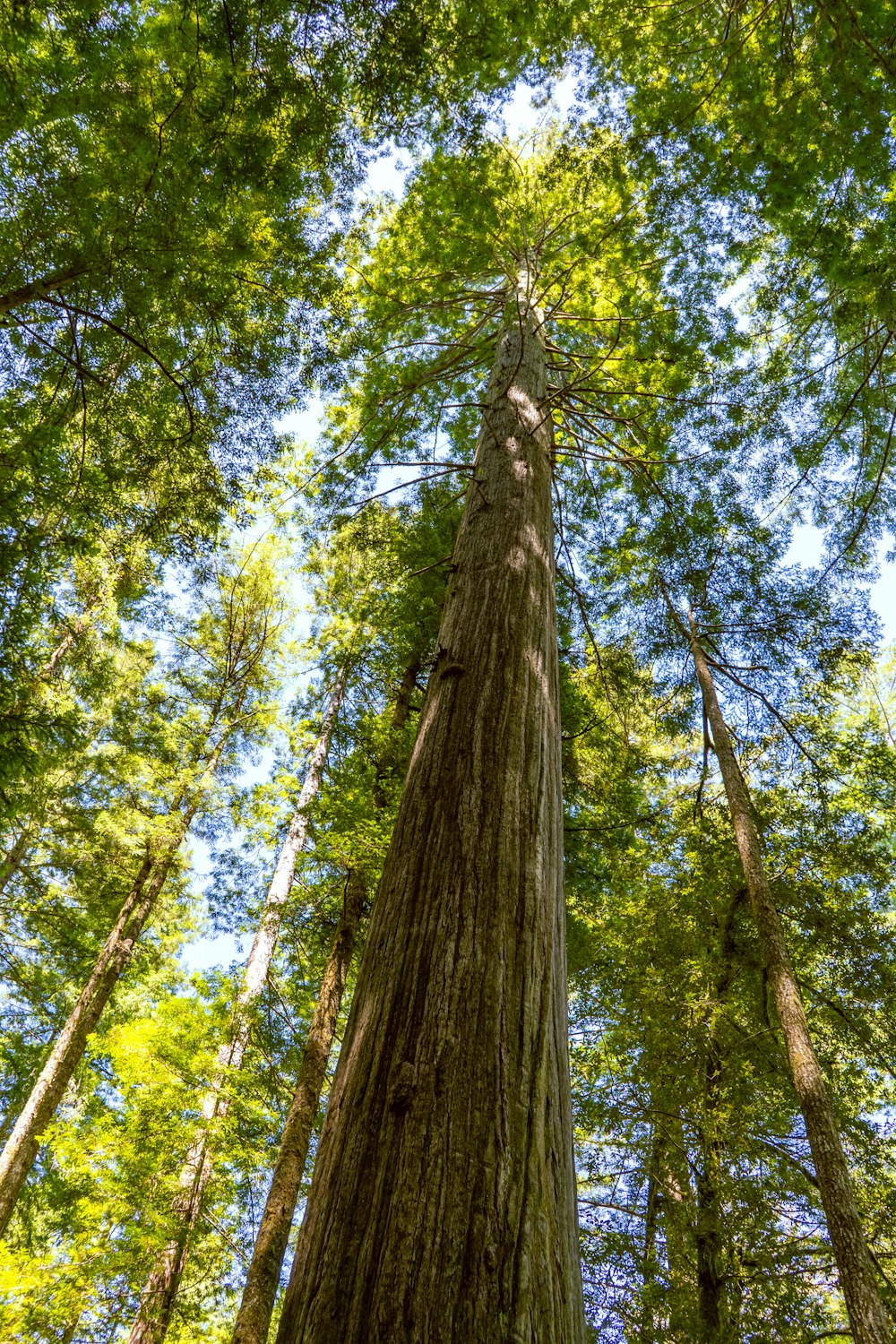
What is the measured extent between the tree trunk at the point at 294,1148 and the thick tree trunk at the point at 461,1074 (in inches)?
198

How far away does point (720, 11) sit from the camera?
6.95 meters

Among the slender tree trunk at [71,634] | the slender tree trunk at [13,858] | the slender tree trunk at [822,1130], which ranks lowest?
the slender tree trunk at [822,1130]

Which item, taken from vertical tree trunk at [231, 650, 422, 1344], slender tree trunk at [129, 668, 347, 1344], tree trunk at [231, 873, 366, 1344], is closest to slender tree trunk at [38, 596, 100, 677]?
slender tree trunk at [129, 668, 347, 1344]

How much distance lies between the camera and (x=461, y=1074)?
A: 107cm

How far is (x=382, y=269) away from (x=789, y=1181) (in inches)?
436

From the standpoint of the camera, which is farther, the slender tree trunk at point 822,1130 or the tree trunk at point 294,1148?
the tree trunk at point 294,1148

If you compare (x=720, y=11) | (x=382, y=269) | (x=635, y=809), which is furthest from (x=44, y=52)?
(x=635, y=809)

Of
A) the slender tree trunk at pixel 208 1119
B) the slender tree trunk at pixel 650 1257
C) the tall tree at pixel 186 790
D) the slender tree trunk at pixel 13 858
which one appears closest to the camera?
the slender tree trunk at pixel 650 1257

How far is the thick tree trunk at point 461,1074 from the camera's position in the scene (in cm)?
87

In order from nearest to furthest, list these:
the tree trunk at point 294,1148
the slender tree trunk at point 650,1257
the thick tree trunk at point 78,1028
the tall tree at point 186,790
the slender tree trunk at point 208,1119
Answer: the tree trunk at point 294,1148, the slender tree trunk at point 650,1257, the slender tree trunk at point 208,1119, the thick tree trunk at point 78,1028, the tall tree at point 186,790

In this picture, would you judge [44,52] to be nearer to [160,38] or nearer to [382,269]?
[160,38]

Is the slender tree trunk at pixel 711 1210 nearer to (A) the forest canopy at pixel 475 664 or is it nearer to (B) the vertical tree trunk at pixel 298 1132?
(A) the forest canopy at pixel 475 664

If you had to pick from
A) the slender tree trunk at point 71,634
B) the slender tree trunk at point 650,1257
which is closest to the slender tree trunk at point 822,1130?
the slender tree trunk at point 650,1257

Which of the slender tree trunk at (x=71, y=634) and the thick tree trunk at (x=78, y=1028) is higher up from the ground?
the slender tree trunk at (x=71, y=634)
